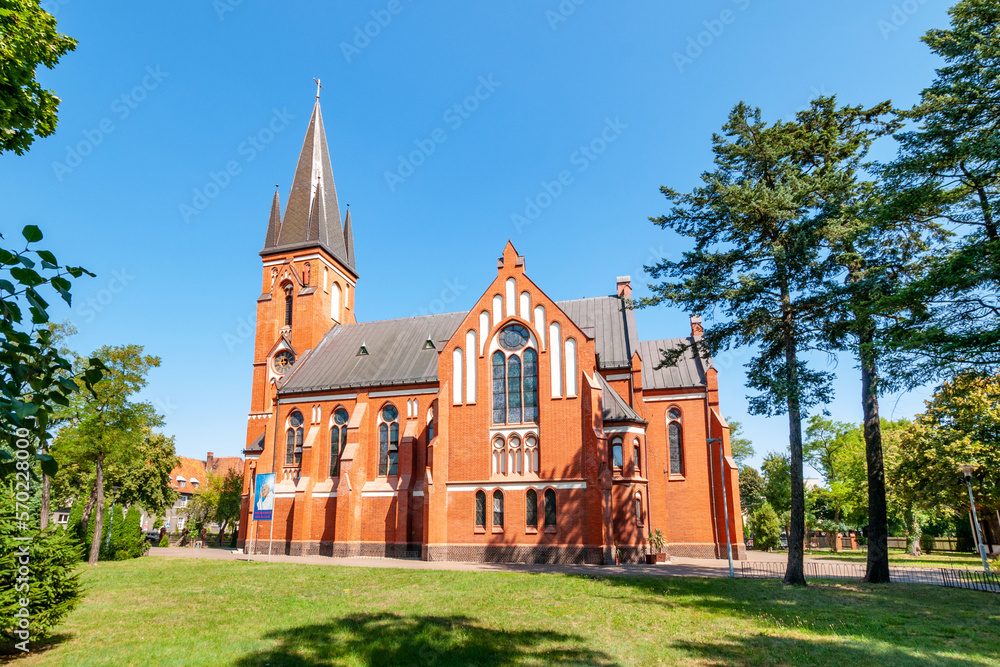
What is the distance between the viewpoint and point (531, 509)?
28.8 meters

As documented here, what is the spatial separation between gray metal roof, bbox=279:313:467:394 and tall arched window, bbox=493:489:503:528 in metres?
8.01

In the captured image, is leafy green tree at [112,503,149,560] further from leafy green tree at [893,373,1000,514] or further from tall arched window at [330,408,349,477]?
leafy green tree at [893,373,1000,514]

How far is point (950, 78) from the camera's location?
16719mm

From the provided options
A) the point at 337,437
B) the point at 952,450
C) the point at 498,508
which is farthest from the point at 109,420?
the point at 952,450

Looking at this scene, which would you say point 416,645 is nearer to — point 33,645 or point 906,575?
point 33,645

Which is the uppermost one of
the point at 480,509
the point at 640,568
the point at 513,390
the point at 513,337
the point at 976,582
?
the point at 513,337

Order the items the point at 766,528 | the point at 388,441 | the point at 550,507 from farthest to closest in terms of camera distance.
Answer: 1. the point at 766,528
2. the point at 388,441
3. the point at 550,507

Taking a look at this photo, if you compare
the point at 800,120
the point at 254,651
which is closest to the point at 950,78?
the point at 800,120

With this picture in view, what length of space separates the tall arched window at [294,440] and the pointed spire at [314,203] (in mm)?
12935

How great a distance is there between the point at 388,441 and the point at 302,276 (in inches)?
597

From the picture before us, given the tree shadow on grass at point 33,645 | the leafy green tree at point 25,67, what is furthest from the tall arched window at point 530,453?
the leafy green tree at point 25,67

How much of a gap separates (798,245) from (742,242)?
2648 millimetres

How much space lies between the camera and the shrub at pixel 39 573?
9.97 meters

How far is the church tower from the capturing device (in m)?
40.0
